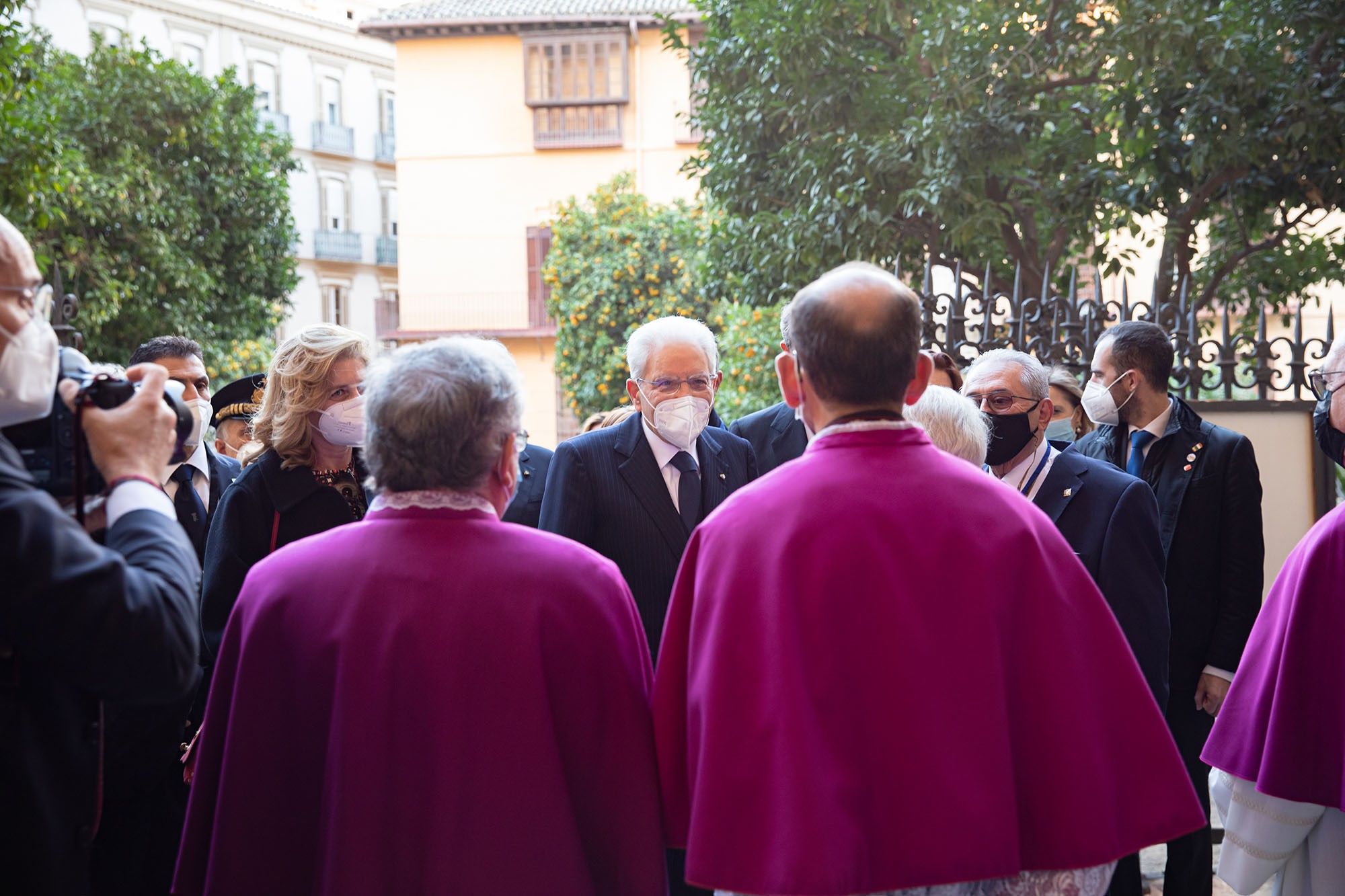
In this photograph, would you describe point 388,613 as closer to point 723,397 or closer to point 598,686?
point 598,686

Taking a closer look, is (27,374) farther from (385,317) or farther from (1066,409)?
(385,317)

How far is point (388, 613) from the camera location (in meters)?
2.37

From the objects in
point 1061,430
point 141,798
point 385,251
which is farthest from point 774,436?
point 385,251

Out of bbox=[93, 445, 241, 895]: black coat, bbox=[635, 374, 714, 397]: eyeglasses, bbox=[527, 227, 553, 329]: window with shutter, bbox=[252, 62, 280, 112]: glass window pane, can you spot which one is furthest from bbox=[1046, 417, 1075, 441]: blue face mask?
bbox=[252, 62, 280, 112]: glass window pane

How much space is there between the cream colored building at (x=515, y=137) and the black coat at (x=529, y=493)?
82.7 feet

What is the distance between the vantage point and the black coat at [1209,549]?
504 centimetres

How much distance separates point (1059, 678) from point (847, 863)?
0.50 metres

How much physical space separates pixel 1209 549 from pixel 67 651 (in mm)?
4272

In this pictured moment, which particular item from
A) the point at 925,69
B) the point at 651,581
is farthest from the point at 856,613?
the point at 925,69

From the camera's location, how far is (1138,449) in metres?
5.40

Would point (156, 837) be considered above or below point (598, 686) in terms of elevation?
below

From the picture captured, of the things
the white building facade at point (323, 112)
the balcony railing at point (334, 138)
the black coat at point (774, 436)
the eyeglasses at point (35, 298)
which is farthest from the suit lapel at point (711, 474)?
the balcony railing at point (334, 138)

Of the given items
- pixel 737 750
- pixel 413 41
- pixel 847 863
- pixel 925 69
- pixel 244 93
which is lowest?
pixel 847 863

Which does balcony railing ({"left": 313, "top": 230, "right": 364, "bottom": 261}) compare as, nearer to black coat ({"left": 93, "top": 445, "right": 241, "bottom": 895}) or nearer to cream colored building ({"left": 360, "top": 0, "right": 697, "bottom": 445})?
cream colored building ({"left": 360, "top": 0, "right": 697, "bottom": 445})
